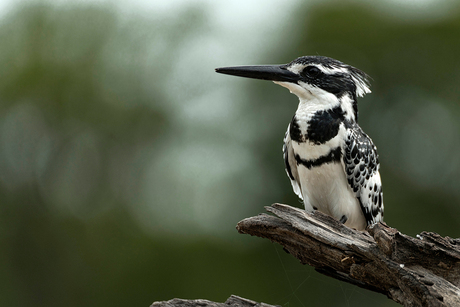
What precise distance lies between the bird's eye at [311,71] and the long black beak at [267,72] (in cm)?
6

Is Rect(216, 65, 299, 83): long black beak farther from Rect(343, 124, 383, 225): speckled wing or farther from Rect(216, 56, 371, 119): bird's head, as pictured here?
Rect(343, 124, 383, 225): speckled wing

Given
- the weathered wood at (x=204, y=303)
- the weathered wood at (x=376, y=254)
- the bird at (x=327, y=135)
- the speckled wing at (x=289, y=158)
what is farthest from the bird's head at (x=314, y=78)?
the weathered wood at (x=204, y=303)

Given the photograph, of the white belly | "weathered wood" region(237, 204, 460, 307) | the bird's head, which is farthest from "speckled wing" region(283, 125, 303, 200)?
"weathered wood" region(237, 204, 460, 307)

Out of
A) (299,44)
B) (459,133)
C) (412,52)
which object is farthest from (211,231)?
(412,52)

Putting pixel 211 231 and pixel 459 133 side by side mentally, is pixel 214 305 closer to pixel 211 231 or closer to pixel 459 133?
pixel 211 231

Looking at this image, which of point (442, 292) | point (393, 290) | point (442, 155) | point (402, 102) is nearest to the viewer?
point (442, 292)

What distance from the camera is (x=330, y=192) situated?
2.67 metres

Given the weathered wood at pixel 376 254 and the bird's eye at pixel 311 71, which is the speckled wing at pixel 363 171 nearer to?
the bird's eye at pixel 311 71

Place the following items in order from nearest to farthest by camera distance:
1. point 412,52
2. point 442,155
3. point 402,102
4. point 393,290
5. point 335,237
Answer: point 393,290 < point 335,237 < point 442,155 < point 402,102 < point 412,52

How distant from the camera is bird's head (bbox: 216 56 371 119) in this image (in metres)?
2.57

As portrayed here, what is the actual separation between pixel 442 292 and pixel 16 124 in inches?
204

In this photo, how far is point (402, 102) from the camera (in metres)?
4.86

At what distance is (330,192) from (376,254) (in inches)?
34.1

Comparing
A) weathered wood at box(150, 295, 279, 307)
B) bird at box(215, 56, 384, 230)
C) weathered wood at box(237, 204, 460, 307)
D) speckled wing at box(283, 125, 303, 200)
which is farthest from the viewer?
speckled wing at box(283, 125, 303, 200)
